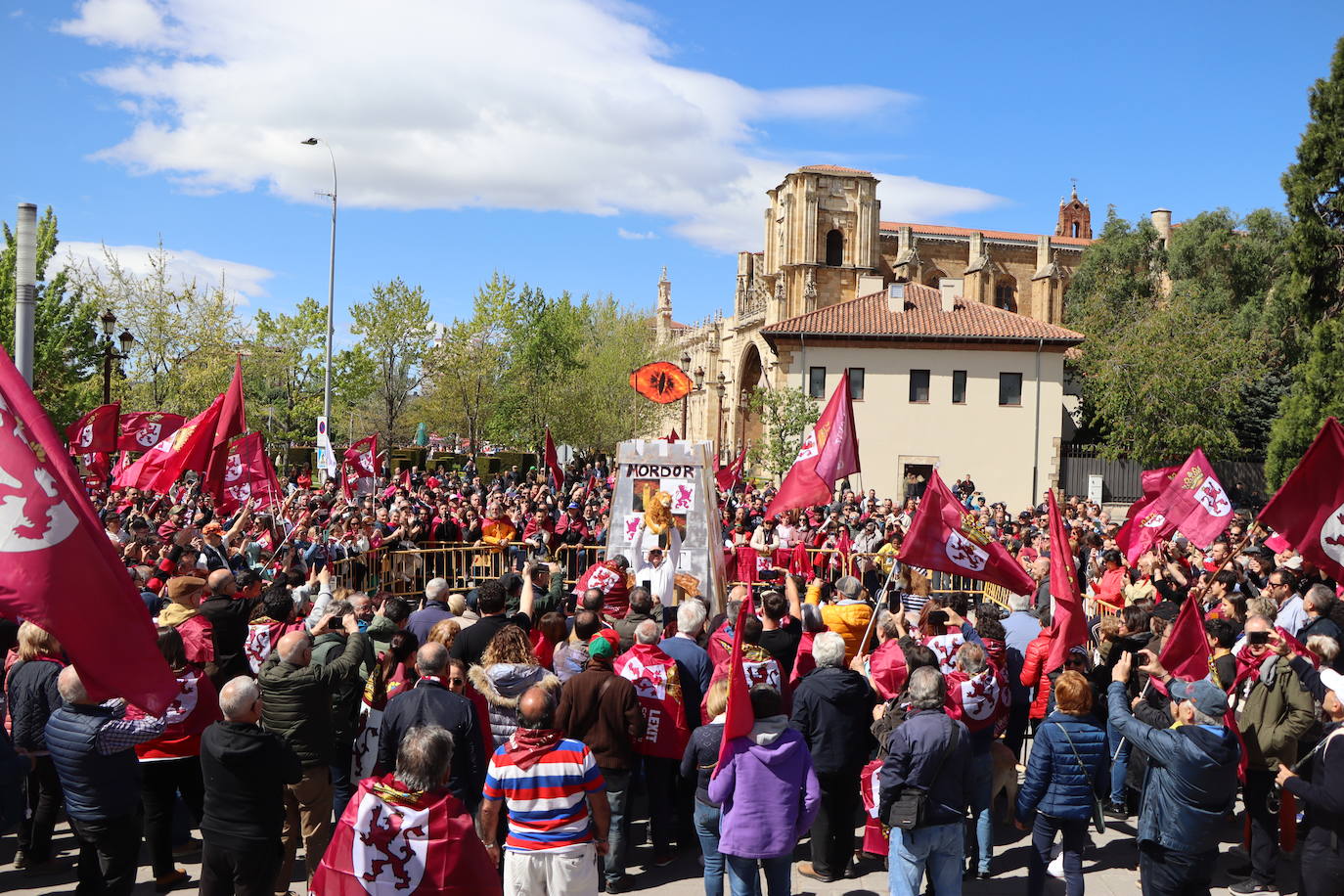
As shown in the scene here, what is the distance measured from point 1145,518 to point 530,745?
11.2 metres

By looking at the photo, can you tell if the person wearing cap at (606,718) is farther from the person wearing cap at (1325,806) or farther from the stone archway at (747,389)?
the stone archway at (747,389)

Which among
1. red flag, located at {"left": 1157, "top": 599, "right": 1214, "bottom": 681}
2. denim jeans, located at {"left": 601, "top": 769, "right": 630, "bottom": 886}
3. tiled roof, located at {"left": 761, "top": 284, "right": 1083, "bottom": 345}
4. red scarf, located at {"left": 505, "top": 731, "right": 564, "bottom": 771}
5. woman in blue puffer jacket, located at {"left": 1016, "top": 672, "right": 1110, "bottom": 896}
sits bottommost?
denim jeans, located at {"left": 601, "top": 769, "right": 630, "bottom": 886}

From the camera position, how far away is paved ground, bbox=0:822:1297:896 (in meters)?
6.98

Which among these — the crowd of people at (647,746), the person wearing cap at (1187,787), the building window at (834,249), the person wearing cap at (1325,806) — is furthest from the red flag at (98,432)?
the building window at (834,249)

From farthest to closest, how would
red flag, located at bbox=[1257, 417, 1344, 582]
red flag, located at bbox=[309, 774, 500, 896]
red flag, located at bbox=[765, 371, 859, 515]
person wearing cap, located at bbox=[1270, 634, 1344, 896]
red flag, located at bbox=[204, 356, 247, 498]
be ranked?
red flag, located at bbox=[765, 371, 859, 515], red flag, located at bbox=[204, 356, 247, 498], red flag, located at bbox=[1257, 417, 1344, 582], person wearing cap, located at bbox=[1270, 634, 1344, 896], red flag, located at bbox=[309, 774, 500, 896]

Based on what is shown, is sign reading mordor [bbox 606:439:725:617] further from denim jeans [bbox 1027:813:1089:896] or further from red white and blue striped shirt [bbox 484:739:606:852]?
red white and blue striped shirt [bbox 484:739:606:852]

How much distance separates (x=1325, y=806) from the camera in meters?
5.89

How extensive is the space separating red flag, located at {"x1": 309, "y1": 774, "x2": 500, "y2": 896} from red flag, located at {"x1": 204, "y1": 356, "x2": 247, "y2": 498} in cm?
915

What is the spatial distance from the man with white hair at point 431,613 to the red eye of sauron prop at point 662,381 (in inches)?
520

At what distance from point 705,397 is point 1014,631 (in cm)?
6432

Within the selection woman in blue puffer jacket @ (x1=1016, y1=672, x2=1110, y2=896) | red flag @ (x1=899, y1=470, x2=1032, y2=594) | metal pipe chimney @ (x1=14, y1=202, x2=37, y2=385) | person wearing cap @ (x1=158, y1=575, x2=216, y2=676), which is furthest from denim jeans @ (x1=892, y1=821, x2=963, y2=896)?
metal pipe chimney @ (x1=14, y1=202, x2=37, y2=385)

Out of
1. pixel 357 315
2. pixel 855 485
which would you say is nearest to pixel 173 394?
pixel 357 315

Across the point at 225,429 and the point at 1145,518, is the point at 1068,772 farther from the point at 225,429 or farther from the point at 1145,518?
the point at 225,429

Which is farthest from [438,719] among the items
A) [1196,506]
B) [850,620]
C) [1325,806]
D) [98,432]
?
[98,432]
